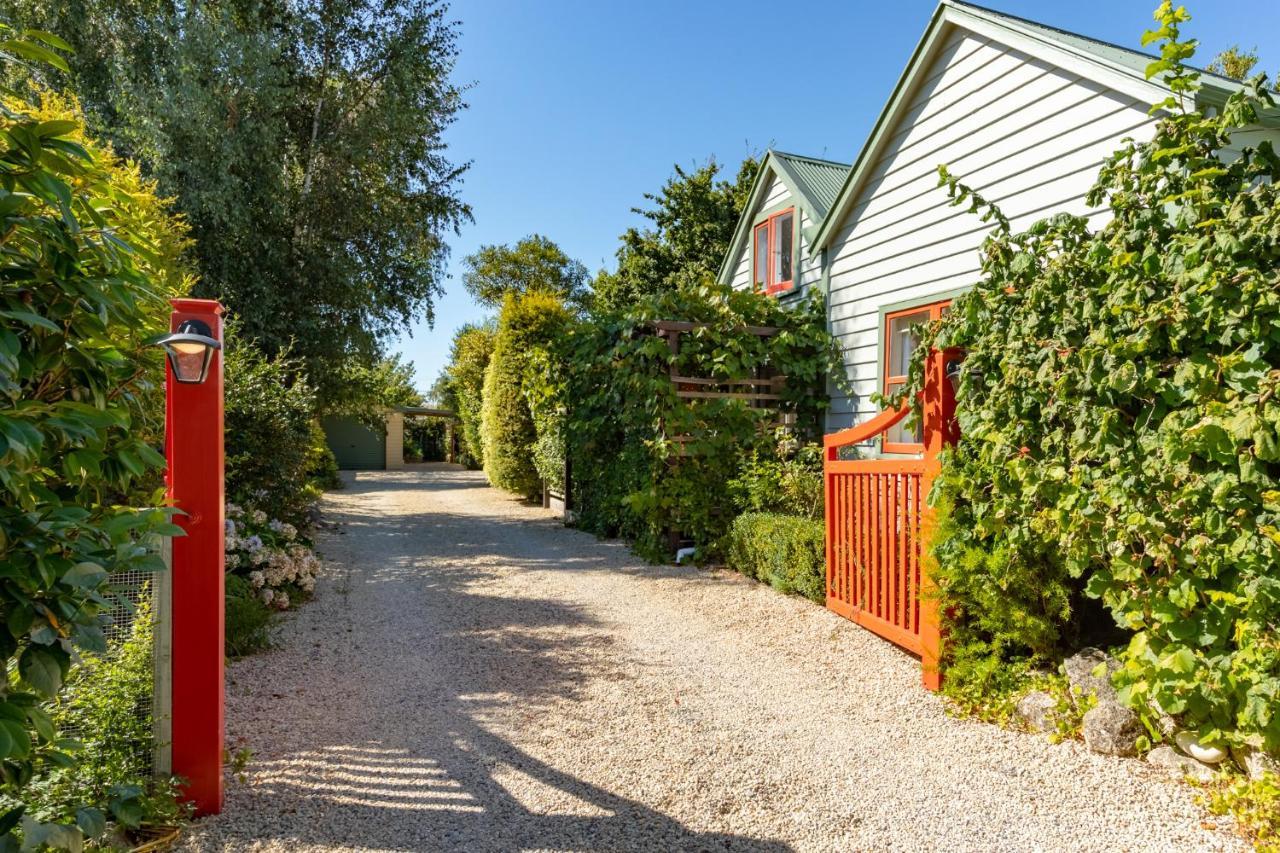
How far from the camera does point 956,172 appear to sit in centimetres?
704

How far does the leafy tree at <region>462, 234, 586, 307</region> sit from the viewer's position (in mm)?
34875

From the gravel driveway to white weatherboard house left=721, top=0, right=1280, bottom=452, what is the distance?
2742 mm

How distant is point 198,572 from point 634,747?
2.23 metres

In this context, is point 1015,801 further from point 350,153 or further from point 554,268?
point 554,268

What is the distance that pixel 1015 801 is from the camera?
3221 mm

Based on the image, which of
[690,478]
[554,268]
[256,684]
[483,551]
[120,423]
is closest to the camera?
[120,423]

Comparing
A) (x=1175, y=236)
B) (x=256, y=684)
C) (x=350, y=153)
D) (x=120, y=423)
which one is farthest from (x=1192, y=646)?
(x=350, y=153)

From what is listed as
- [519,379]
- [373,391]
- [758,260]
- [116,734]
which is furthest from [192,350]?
[373,391]

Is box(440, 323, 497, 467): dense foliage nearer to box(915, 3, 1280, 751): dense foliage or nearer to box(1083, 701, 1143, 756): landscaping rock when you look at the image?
box(915, 3, 1280, 751): dense foliage

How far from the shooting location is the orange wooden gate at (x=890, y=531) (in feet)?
14.6

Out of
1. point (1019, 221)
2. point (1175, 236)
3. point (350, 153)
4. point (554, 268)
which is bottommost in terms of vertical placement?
Answer: point (1175, 236)

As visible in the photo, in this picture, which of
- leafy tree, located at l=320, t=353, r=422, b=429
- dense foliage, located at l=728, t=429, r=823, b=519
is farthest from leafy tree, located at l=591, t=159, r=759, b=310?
dense foliage, located at l=728, t=429, r=823, b=519

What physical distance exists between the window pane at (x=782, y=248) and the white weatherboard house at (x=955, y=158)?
32.0 inches

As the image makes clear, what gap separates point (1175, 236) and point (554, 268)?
3337 cm
